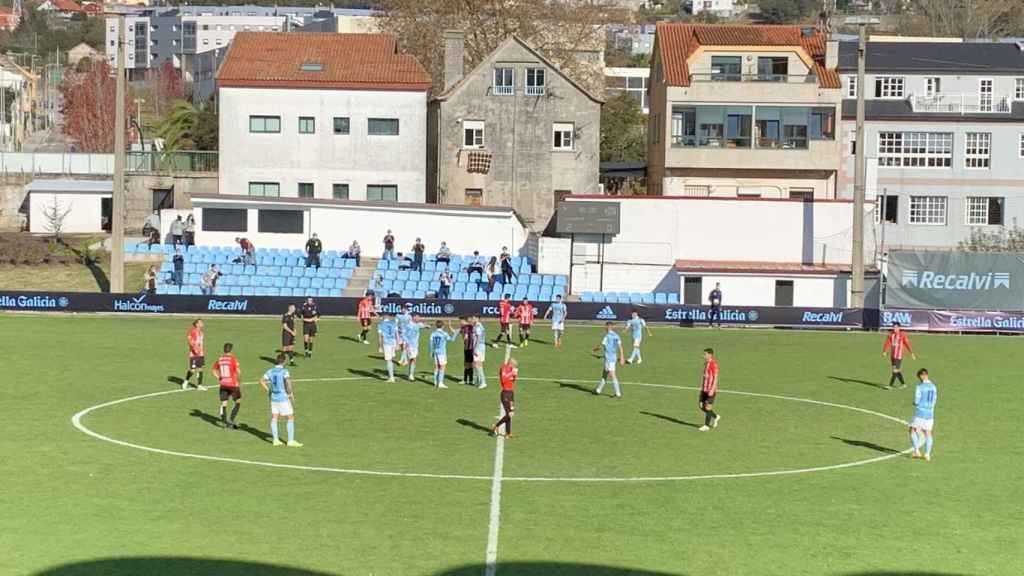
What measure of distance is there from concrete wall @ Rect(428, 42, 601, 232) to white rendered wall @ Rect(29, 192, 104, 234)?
893 inches

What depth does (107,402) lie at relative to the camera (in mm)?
40094

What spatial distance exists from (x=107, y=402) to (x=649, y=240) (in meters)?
39.8

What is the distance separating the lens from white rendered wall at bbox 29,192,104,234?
8912 cm

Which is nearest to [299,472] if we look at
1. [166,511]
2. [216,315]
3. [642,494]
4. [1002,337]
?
[166,511]

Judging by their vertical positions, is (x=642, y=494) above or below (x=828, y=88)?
below

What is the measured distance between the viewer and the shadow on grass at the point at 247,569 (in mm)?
23000

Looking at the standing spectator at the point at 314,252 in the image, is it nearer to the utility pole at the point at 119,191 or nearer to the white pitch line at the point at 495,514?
the utility pole at the point at 119,191

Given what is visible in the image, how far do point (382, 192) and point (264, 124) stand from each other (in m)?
7.97

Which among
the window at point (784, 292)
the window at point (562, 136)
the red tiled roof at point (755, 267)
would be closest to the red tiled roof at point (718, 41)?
the window at point (562, 136)

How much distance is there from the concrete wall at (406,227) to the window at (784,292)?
14501 mm

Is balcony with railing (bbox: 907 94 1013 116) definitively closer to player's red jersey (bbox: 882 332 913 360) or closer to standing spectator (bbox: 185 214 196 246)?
standing spectator (bbox: 185 214 196 246)

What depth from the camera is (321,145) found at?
277 ft

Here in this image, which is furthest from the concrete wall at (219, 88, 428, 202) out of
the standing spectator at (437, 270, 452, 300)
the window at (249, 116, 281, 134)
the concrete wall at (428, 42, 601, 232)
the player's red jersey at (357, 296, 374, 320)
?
the player's red jersey at (357, 296, 374, 320)

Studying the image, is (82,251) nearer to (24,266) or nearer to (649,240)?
(24,266)
